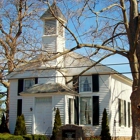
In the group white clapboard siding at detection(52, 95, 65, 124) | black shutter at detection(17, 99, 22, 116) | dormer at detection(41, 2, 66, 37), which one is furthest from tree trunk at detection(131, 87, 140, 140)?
black shutter at detection(17, 99, 22, 116)

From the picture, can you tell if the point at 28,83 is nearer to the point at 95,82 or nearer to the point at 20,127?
the point at 20,127

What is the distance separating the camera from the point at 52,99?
81.8 ft

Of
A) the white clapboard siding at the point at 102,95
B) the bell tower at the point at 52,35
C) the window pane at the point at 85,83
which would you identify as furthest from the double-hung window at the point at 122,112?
the bell tower at the point at 52,35

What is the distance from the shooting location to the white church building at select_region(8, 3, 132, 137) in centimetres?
2486

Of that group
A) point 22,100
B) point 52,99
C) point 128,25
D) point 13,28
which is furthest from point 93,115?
point 13,28

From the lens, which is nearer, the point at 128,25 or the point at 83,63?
the point at 128,25

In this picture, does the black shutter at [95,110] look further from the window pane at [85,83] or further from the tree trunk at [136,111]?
the tree trunk at [136,111]

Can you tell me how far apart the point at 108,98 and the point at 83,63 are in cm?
337

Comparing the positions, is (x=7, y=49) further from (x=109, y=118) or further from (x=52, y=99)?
(x=109, y=118)

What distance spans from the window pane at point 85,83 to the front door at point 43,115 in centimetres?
274

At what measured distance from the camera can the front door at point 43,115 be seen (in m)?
25.0

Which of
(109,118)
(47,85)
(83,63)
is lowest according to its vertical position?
(109,118)

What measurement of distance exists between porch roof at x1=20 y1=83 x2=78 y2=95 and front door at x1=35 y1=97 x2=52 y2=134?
2.43 ft

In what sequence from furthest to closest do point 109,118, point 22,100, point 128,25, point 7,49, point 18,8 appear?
point 18,8, point 7,49, point 22,100, point 109,118, point 128,25
